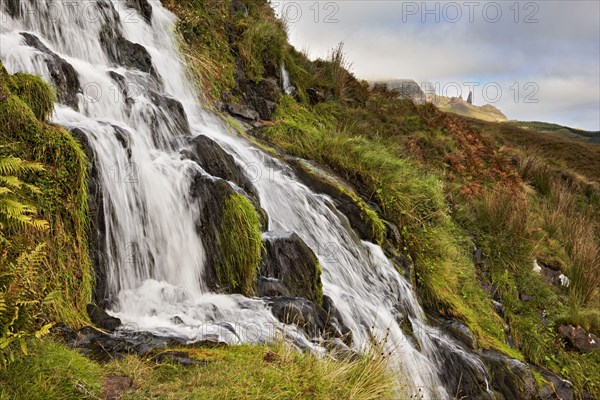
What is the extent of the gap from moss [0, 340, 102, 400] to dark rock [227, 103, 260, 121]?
7.06m

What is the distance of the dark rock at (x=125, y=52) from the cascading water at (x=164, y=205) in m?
0.02

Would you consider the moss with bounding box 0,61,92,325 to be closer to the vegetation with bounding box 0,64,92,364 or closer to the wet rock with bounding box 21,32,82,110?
the vegetation with bounding box 0,64,92,364

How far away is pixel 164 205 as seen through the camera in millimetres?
5152

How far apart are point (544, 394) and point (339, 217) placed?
3559mm

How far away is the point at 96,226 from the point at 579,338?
732 cm

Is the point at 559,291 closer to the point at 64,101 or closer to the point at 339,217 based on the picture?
the point at 339,217

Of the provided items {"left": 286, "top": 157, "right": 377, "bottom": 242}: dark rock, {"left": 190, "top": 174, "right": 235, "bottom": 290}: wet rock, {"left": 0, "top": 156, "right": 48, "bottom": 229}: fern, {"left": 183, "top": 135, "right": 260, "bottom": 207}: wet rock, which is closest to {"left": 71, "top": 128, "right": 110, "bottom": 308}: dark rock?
{"left": 0, "top": 156, "right": 48, "bottom": 229}: fern

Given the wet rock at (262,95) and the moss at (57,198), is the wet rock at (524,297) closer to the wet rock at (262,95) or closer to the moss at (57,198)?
the wet rock at (262,95)

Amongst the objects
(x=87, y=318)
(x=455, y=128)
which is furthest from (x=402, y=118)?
(x=87, y=318)

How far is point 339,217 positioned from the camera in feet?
22.5

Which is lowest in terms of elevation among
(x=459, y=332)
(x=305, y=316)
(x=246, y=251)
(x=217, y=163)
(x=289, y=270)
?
(x=459, y=332)

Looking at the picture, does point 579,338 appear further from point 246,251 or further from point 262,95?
point 262,95

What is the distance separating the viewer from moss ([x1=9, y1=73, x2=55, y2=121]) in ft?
15.0

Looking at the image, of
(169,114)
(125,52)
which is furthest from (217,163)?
(125,52)
